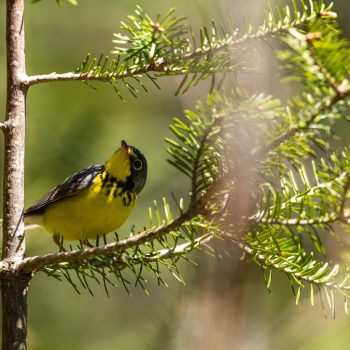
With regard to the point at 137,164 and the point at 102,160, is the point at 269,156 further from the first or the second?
the point at 102,160

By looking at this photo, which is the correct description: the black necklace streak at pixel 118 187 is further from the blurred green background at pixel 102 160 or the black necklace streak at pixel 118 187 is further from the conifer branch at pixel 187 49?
the conifer branch at pixel 187 49

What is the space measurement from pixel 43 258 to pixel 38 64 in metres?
2.78

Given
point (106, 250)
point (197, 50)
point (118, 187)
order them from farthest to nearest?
point (118, 187)
point (197, 50)
point (106, 250)

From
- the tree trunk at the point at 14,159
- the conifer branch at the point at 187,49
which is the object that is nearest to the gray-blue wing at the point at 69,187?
the tree trunk at the point at 14,159

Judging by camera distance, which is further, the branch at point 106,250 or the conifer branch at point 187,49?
the conifer branch at point 187,49

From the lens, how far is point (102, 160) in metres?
4.47

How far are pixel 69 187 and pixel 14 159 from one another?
1.20 metres

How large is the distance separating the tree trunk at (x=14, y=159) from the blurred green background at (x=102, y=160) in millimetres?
564

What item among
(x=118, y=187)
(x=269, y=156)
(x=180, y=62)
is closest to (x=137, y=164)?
(x=118, y=187)

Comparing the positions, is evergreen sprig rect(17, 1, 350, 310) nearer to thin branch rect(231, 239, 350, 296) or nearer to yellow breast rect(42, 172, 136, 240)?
thin branch rect(231, 239, 350, 296)

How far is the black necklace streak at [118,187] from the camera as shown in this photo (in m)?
3.11

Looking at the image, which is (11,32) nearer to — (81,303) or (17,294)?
(17,294)

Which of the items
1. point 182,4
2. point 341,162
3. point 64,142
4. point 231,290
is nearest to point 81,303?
point 64,142

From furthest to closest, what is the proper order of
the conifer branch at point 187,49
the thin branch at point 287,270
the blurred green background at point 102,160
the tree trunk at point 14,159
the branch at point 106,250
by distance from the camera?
the blurred green background at point 102,160 < the tree trunk at point 14,159 < the conifer branch at point 187,49 < the thin branch at point 287,270 < the branch at point 106,250
